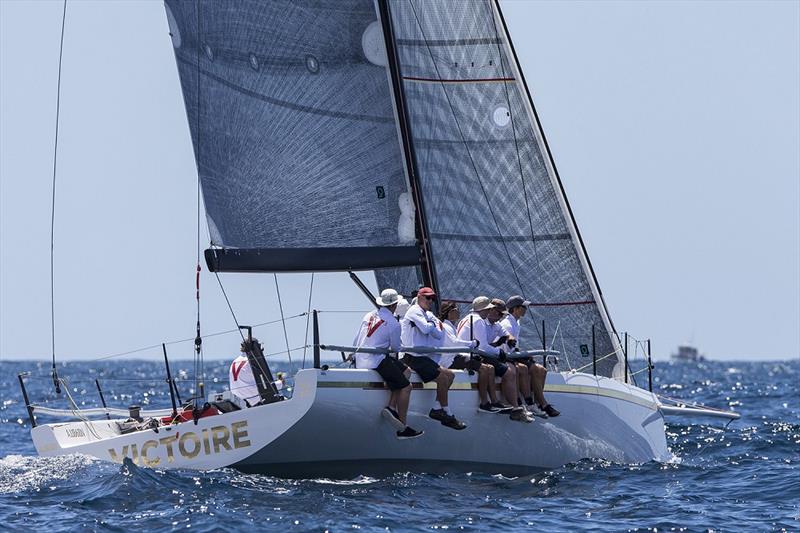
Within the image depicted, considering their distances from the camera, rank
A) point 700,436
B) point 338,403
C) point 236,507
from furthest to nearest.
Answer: point 700,436, point 338,403, point 236,507

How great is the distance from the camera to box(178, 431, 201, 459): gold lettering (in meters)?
11.9

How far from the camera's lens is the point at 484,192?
15336 mm

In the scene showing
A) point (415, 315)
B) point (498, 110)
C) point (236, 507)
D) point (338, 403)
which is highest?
point (498, 110)

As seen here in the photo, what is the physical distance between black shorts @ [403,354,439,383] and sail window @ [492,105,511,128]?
13.7ft

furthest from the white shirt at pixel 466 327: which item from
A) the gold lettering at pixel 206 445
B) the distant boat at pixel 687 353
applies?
the distant boat at pixel 687 353

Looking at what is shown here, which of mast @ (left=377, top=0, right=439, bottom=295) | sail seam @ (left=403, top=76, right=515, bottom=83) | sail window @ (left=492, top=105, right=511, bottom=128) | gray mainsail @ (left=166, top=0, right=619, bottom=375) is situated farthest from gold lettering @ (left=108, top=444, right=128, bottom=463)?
sail window @ (left=492, top=105, right=511, bottom=128)

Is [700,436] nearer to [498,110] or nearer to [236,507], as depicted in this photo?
[498,110]

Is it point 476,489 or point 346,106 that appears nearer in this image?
point 476,489

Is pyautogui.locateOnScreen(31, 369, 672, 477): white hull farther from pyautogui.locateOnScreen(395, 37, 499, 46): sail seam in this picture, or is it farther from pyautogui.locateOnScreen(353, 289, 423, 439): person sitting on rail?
pyautogui.locateOnScreen(395, 37, 499, 46): sail seam

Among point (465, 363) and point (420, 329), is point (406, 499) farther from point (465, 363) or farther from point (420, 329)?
point (465, 363)

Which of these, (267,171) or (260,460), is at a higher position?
(267,171)

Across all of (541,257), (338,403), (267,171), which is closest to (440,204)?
(541,257)

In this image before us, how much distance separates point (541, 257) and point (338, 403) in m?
4.46

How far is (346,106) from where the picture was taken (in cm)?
1405
